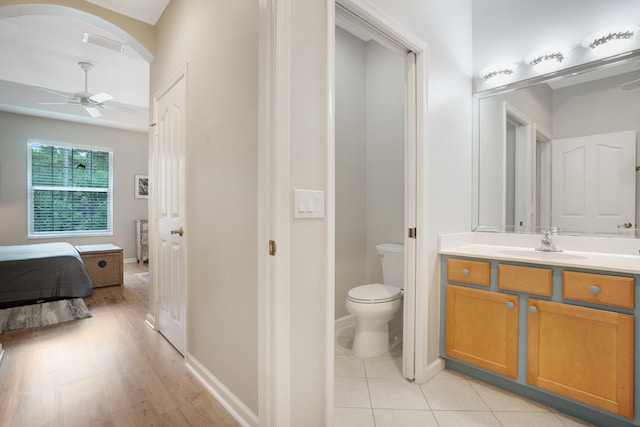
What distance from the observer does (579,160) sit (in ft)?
6.57

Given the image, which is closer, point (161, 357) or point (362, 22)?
point (362, 22)

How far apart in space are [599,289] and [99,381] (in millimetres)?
2814

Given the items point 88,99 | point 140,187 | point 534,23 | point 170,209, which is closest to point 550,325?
point 534,23

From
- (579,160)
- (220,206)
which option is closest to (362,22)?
(220,206)

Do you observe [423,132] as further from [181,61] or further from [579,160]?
[181,61]

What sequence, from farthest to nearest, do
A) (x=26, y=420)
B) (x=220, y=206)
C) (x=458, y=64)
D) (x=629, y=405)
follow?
(x=458, y=64) < (x=220, y=206) < (x=26, y=420) < (x=629, y=405)

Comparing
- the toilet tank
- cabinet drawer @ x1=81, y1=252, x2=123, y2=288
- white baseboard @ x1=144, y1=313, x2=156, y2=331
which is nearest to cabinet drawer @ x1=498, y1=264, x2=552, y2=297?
the toilet tank

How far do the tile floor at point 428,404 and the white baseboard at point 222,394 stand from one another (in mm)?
441

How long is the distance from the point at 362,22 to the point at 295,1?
1.64ft

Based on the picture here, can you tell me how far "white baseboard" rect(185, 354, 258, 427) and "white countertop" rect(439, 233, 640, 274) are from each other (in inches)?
57.7

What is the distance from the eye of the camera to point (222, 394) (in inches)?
68.1

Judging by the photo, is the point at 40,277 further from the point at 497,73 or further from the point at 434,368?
the point at 497,73

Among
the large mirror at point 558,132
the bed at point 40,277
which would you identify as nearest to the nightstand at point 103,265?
the bed at point 40,277

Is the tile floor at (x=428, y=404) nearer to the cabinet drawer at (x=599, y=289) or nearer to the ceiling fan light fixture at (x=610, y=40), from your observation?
the cabinet drawer at (x=599, y=289)
